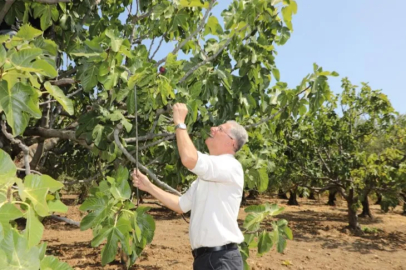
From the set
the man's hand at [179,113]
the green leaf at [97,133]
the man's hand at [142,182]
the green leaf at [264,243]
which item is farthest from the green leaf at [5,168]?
the green leaf at [264,243]

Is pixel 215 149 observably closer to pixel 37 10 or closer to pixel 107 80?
pixel 107 80

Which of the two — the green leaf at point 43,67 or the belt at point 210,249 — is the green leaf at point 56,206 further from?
the belt at point 210,249

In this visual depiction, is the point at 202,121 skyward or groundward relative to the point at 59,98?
skyward

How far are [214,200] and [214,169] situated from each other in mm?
299

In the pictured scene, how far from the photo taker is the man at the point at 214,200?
104 inches

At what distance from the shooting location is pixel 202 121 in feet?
13.1

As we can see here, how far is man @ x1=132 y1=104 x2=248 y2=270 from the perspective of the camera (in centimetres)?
264

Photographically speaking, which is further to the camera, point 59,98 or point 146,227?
point 146,227

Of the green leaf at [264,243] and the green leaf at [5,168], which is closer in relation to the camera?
the green leaf at [5,168]

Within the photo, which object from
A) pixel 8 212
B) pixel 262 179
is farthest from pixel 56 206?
pixel 262 179

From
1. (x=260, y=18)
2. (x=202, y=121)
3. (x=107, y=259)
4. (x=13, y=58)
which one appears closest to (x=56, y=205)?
(x=13, y=58)

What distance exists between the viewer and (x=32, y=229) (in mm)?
1377

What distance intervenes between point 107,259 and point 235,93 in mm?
2255

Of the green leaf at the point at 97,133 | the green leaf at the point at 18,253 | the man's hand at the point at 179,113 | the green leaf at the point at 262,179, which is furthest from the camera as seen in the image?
the green leaf at the point at 262,179
